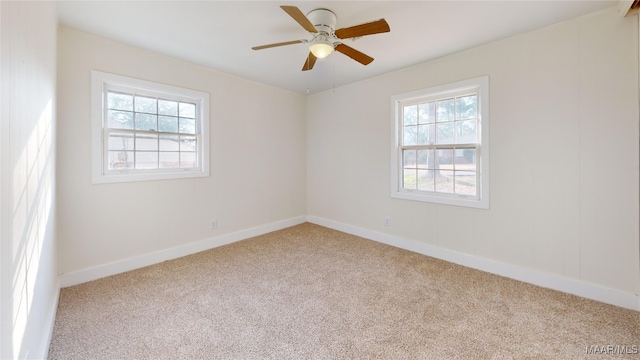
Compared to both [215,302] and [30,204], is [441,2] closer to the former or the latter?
[30,204]

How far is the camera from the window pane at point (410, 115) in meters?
3.49

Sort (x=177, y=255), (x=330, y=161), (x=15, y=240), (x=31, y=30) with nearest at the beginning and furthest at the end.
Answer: (x=15, y=240) → (x=31, y=30) → (x=177, y=255) → (x=330, y=161)

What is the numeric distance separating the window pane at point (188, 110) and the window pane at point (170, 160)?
52 centimetres

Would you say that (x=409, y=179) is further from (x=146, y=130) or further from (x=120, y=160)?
(x=120, y=160)

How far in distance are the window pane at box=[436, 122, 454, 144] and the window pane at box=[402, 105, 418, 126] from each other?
336 millimetres

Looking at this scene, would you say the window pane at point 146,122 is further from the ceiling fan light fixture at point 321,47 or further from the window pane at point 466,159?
the window pane at point 466,159

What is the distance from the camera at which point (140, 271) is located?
2811 mm

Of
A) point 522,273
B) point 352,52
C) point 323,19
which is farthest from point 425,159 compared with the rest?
point 323,19

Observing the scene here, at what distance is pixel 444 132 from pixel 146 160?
3.66 metres

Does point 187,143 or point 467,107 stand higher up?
point 467,107

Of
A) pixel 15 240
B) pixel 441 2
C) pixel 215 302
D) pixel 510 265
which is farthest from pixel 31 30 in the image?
pixel 510 265

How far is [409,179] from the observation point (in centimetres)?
359

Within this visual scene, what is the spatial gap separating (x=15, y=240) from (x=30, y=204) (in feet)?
1.27

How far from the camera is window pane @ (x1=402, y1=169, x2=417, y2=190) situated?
3543 millimetres
